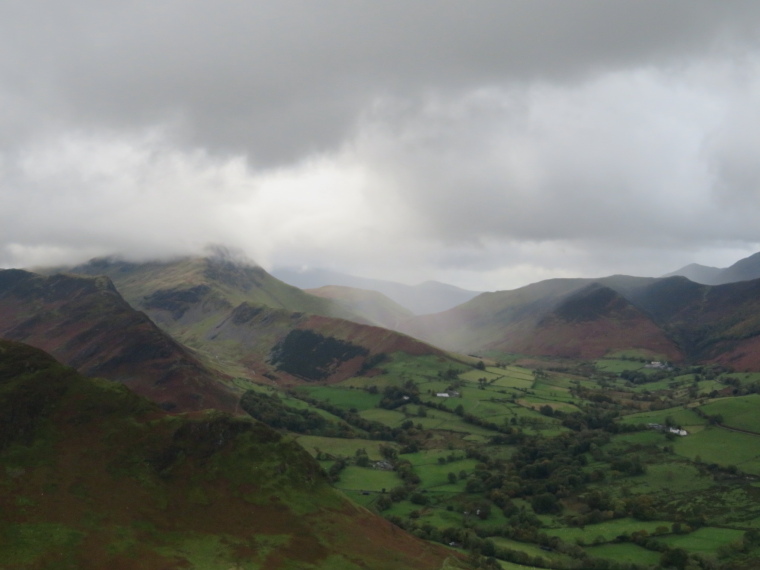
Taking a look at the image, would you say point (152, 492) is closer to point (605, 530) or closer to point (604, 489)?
point (605, 530)

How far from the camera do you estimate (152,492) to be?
298ft

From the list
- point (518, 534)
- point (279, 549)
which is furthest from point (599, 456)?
point (279, 549)

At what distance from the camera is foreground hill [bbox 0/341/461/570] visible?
7781cm

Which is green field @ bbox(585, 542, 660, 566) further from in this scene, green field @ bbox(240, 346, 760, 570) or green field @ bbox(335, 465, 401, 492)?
green field @ bbox(335, 465, 401, 492)

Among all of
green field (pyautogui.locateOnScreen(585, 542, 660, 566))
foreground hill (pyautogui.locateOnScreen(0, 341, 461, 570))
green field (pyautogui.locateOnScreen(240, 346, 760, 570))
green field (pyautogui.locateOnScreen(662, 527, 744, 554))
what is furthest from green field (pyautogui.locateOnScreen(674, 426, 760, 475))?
foreground hill (pyautogui.locateOnScreen(0, 341, 461, 570))

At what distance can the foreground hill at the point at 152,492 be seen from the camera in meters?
77.8

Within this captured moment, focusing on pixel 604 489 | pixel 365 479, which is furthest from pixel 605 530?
pixel 365 479

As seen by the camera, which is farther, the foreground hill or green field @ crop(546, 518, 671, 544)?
green field @ crop(546, 518, 671, 544)

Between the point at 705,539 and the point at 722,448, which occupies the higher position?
the point at 722,448

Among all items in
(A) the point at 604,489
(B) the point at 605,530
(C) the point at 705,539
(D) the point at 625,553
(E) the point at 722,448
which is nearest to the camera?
(D) the point at 625,553

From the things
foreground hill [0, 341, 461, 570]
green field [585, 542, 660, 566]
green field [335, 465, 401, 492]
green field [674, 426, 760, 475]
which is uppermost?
foreground hill [0, 341, 461, 570]

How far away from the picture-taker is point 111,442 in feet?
317

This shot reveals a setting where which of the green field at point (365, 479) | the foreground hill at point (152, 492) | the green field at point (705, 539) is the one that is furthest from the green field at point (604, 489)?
the foreground hill at point (152, 492)

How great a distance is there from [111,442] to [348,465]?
96.4m
